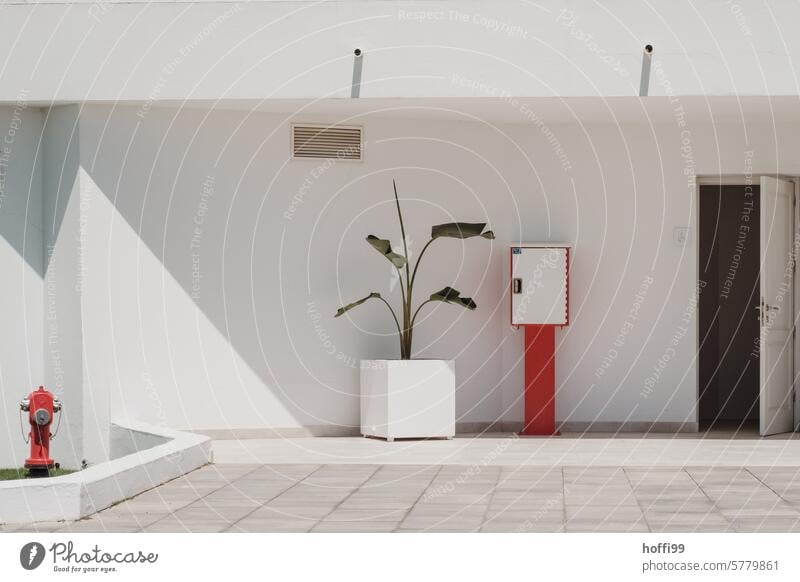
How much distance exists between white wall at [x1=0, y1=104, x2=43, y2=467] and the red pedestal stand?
373 centimetres

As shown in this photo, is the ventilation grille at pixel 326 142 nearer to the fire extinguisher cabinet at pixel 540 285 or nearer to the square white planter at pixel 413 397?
the fire extinguisher cabinet at pixel 540 285

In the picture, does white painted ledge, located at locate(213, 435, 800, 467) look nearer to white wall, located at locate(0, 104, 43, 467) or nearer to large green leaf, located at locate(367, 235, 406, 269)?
large green leaf, located at locate(367, 235, 406, 269)

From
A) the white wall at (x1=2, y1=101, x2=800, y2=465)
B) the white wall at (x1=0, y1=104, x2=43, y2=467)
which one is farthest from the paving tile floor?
the white wall at (x1=0, y1=104, x2=43, y2=467)

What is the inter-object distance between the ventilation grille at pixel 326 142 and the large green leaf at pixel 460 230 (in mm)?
981

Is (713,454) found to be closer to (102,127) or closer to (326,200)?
(326,200)

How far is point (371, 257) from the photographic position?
34.3 ft

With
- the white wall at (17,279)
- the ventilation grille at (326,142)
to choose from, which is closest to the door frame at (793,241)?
the ventilation grille at (326,142)

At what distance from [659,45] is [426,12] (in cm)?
168

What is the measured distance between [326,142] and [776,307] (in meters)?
3.74

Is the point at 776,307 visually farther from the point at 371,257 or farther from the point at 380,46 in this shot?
the point at 380,46

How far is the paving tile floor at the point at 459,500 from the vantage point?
6363 mm

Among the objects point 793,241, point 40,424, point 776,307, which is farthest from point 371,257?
point 793,241

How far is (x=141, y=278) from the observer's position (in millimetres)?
10008

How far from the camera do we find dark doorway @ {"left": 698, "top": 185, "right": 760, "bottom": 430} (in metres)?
12.7
